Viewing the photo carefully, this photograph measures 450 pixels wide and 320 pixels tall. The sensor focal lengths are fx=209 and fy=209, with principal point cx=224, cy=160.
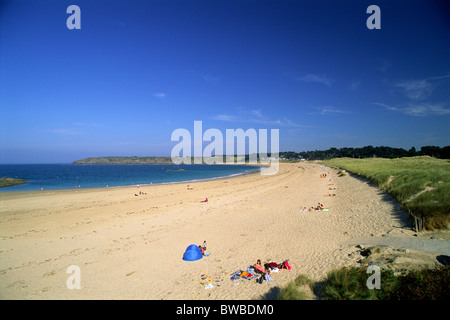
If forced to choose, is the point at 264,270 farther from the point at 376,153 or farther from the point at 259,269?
the point at 376,153

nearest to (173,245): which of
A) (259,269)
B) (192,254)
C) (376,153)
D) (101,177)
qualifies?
(192,254)

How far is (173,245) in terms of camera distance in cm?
822

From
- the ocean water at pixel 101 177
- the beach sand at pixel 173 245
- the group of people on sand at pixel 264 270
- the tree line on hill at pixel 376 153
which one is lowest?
the ocean water at pixel 101 177

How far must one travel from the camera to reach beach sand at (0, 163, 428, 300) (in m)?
5.44

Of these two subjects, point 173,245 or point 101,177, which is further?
point 101,177

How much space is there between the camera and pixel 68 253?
7812mm

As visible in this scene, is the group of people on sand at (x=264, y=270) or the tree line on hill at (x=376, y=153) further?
the tree line on hill at (x=376, y=153)

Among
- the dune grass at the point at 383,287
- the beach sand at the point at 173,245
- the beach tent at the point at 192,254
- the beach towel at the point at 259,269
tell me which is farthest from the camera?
the beach tent at the point at 192,254

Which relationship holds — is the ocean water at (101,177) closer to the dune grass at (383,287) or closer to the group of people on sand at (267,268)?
the group of people on sand at (267,268)

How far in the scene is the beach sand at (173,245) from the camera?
5438mm

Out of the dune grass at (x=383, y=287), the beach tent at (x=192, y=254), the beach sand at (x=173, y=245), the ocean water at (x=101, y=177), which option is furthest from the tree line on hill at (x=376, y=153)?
the beach tent at (x=192, y=254)
